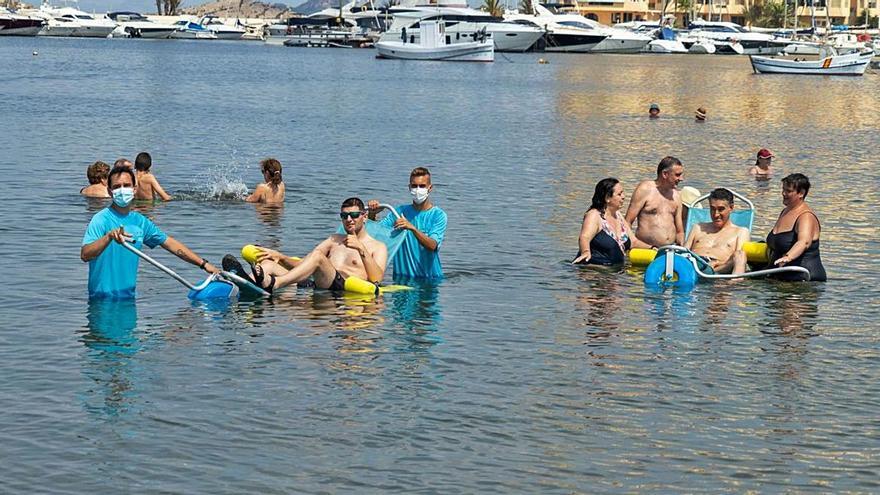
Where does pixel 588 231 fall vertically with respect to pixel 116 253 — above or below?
below

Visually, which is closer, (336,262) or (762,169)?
(336,262)

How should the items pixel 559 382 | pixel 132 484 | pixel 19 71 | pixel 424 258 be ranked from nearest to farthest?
pixel 132 484 → pixel 559 382 → pixel 424 258 → pixel 19 71

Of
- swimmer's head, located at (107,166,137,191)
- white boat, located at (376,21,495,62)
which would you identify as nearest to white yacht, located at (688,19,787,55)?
white boat, located at (376,21,495,62)

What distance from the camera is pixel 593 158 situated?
33406 mm

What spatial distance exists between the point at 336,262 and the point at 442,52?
93.2 m

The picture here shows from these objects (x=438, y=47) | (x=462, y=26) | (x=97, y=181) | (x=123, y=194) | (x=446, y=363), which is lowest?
(x=446, y=363)

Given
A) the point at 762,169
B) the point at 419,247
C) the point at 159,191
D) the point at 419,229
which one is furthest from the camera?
the point at 762,169

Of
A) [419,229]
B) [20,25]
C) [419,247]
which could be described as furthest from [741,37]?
[419,229]

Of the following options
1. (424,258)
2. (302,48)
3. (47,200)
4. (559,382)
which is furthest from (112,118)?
(302,48)

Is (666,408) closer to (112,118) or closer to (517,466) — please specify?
(517,466)

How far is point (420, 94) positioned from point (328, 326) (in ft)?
167

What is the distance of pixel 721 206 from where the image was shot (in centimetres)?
1628

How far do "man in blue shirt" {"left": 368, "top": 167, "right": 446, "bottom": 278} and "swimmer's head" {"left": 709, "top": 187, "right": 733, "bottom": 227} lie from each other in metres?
3.38

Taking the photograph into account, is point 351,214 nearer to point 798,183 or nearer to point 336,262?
point 336,262
